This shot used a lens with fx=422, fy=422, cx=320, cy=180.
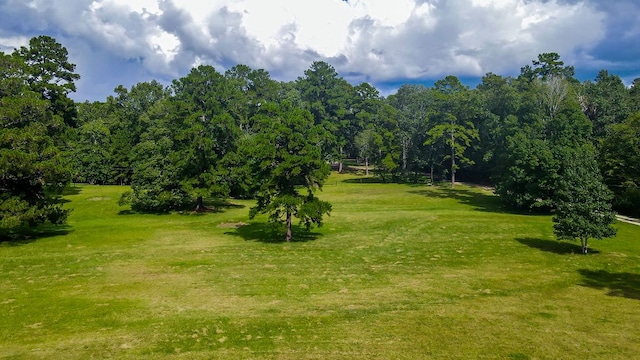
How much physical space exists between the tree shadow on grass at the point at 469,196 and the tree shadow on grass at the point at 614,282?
2693 cm

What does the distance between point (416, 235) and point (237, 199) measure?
38.8 metres

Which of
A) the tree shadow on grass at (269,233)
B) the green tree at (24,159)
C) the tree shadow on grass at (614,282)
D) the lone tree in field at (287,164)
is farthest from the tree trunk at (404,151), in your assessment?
the green tree at (24,159)

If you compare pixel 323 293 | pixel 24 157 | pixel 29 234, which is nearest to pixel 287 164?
pixel 323 293

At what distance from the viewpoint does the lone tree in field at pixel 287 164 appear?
34.7 m

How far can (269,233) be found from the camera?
138 ft

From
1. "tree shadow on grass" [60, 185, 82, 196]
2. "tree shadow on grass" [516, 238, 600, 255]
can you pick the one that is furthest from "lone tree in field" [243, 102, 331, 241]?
"tree shadow on grass" [60, 185, 82, 196]

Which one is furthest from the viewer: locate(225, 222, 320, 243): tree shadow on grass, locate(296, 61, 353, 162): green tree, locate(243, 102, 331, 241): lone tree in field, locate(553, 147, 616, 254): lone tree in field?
locate(296, 61, 353, 162): green tree

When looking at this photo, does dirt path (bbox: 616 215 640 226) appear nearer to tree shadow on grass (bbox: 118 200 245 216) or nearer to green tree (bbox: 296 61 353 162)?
tree shadow on grass (bbox: 118 200 245 216)

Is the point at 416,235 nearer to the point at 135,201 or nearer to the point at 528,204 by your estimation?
the point at 528,204

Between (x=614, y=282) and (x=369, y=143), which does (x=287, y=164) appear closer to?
(x=614, y=282)

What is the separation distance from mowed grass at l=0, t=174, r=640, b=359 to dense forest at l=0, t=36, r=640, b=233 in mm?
5705

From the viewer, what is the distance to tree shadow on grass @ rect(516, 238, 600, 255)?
33.5 meters

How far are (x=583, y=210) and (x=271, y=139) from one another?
24897 mm

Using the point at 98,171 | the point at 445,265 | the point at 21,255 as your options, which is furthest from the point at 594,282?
the point at 98,171
